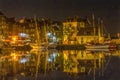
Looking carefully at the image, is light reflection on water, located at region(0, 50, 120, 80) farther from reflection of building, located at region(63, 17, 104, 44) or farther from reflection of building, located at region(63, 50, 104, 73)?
reflection of building, located at region(63, 17, 104, 44)

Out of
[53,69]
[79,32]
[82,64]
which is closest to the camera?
[53,69]

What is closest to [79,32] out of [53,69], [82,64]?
[82,64]

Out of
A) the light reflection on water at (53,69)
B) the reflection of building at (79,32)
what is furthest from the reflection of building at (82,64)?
the reflection of building at (79,32)

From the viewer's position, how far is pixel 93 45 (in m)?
70.3

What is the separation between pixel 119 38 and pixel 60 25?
20142 mm

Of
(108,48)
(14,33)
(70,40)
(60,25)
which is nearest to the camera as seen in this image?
(108,48)

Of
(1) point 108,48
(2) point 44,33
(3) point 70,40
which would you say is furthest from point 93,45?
(2) point 44,33

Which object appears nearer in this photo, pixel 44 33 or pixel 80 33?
pixel 80 33

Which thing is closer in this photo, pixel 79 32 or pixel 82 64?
pixel 82 64

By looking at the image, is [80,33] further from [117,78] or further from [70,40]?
[117,78]

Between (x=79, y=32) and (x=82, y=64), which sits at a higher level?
(x=79, y=32)

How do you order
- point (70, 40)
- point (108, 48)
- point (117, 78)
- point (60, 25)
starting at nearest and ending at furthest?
point (117, 78), point (108, 48), point (70, 40), point (60, 25)

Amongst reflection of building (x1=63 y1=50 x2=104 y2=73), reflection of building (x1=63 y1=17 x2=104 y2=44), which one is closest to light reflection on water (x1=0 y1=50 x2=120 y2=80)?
reflection of building (x1=63 y1=50 x2=104 y2=73)

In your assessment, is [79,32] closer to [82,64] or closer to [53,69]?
[82,64]
